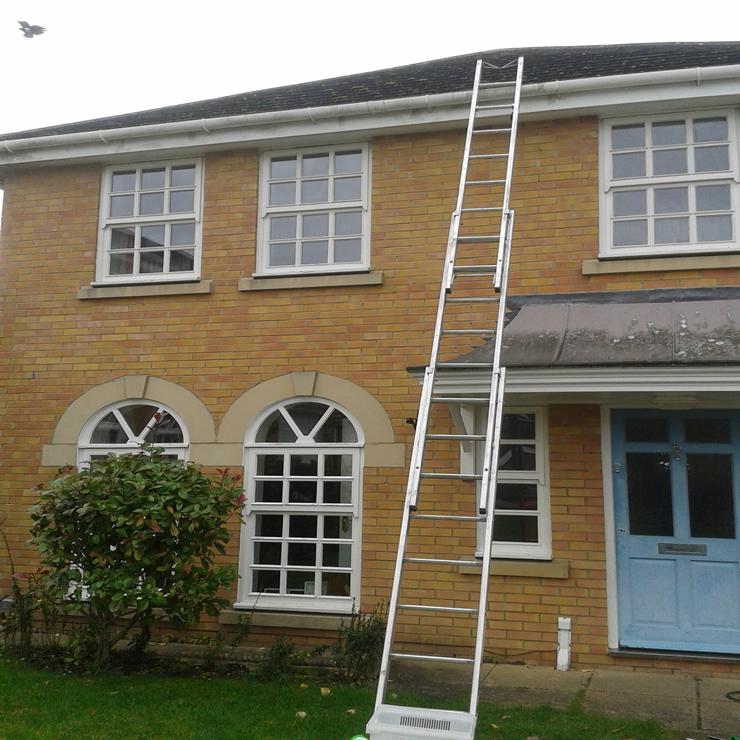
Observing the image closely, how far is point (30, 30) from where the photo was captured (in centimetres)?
929

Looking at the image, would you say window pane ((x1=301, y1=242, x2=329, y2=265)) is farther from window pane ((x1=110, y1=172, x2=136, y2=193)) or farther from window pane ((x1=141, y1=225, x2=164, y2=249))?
window pane ((x1=110, y1=172, x2=136, y2=193))

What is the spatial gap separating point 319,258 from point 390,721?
529 centimetres

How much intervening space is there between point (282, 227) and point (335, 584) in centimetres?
369

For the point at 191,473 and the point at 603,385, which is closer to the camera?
the point at 603,385

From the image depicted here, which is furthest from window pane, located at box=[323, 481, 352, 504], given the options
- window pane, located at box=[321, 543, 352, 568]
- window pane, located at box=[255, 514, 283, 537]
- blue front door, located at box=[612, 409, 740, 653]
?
blue front door, located at box=[612, 409, 740, 653]

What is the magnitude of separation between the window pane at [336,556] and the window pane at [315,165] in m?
Result: 3.83

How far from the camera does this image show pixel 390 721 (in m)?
3.86

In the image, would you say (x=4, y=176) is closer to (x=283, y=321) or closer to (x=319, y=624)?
(x=283, y=321)

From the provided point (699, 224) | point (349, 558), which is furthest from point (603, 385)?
point (349, 558)

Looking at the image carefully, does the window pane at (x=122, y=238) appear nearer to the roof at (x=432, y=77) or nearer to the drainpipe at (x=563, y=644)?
the roof at (x=432, y=77)

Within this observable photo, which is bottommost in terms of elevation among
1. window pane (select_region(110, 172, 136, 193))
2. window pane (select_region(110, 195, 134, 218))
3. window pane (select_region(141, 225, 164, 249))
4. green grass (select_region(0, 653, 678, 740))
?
green grass (select_region(0, 653, 678, 740))

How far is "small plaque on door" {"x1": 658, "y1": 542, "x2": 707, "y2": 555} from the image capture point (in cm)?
687

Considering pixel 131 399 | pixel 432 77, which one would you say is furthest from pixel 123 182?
pixel 432 77

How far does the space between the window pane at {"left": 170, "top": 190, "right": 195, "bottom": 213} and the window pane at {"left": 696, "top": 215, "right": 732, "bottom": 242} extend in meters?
5.16
